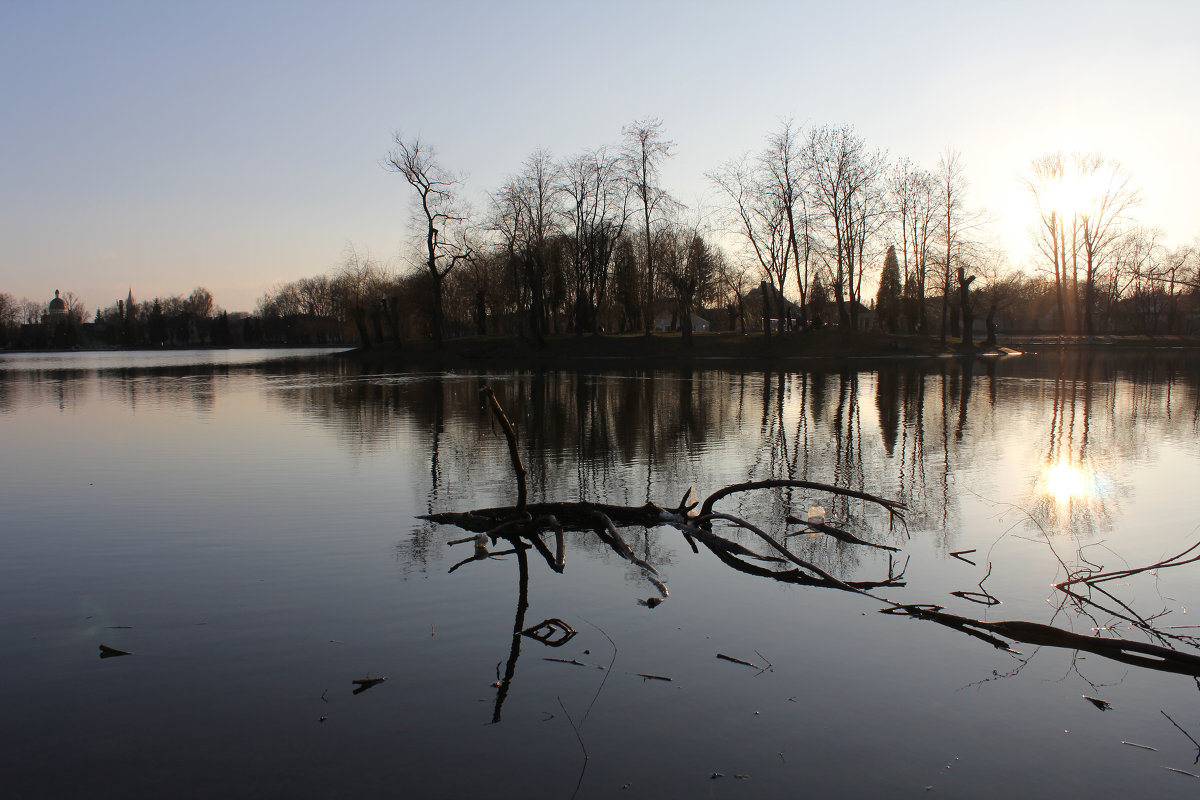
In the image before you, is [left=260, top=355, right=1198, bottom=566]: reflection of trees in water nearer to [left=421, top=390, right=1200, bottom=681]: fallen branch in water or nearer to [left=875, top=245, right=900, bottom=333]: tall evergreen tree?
[left=421, top=390, right=1200, bottom=681]: fallen branch in water

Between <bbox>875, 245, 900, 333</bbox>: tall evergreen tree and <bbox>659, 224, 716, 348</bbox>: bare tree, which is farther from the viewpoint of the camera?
<bbox>875, 245, 900, 333</bbox>: tall evergreen tree

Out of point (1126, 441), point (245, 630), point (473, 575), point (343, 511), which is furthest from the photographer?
point (1126, 441)

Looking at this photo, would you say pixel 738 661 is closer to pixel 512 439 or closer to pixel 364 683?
pixel 364 683

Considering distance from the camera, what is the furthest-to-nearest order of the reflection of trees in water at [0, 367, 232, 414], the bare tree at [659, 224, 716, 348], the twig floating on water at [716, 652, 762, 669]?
1. the bare tree at [659, 224, 716, 348]
2. the reflection of trees in water at [0, 367, 232, 414]
3. the twig floating on water at [716, 652, 762, 669]

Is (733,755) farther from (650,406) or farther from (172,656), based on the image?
(650,406)

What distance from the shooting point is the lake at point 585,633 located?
5012mm

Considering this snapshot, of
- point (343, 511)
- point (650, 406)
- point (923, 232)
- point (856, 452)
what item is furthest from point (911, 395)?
point (923, 232)

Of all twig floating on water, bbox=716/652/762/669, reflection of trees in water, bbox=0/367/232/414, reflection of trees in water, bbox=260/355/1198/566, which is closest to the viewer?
twig floating on water, bbox=716/652/762/669

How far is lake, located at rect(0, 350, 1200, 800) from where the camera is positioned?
5.01 metres

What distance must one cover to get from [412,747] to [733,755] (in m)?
2.09

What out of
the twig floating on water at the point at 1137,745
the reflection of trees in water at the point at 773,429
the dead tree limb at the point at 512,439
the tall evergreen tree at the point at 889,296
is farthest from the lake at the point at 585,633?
the tall evergreen tree at the point at 889,296

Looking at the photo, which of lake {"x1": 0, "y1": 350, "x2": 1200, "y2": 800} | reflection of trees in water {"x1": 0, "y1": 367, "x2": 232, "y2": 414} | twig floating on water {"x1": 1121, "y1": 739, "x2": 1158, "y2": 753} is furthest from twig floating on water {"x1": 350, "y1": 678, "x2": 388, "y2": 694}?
reflection of trees in water {"x1": 0, "y1": 367, "x2": 232, "y2": 414}

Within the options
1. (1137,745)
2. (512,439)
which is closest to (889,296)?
(512,439)

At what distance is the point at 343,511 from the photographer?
11.6m
